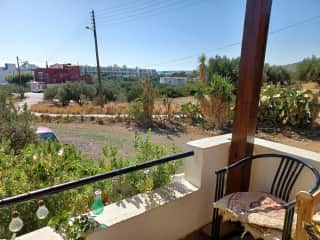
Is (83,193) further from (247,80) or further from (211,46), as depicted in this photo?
(211,46)

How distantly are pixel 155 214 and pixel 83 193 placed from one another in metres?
0.46

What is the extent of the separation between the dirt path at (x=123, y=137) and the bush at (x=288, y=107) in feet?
1.61

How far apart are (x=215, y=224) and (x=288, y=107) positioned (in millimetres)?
4162

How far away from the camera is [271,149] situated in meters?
1.50

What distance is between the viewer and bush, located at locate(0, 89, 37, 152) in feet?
11.6

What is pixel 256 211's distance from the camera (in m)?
1.19

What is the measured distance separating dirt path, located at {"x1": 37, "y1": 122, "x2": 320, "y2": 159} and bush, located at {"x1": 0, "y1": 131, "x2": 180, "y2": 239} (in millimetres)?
2055

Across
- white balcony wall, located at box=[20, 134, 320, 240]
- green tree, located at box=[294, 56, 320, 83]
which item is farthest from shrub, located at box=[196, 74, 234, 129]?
white balcony wall, located at box=[20, 134, 320, 240]

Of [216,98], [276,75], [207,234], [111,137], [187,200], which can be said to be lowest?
[111,137]

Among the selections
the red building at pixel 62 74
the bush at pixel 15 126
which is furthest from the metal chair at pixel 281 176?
the red building at pixel 62 74

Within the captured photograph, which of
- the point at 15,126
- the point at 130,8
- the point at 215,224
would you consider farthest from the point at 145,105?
the point at 215,224

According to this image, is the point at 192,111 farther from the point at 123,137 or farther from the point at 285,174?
the point at 285,174

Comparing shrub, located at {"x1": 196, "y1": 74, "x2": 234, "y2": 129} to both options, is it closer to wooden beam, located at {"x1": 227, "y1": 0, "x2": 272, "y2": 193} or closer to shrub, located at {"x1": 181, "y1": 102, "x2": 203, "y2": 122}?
shrub, located at {"x1": 181, "y1": 102, "x2": 203, "y2": 122}

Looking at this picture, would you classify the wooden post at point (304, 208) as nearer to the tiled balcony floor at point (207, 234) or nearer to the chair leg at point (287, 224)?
the chair leg at point (287, 224)
